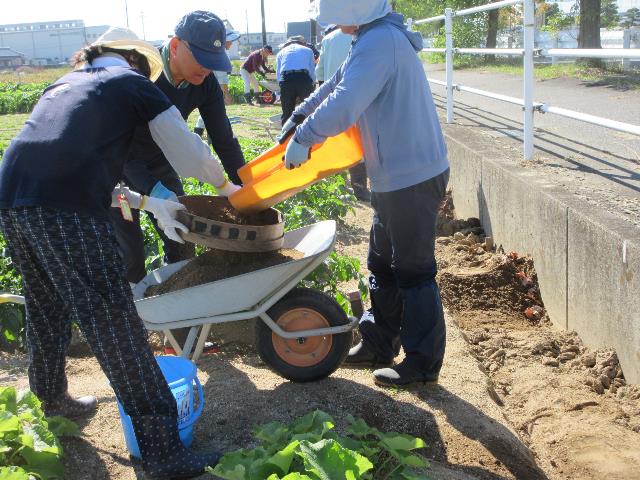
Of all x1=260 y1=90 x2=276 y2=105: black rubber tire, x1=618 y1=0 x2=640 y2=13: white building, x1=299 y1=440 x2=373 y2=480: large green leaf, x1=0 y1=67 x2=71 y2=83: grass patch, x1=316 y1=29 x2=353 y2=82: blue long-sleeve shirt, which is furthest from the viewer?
x1=0 y1=67 x2=71 y2=83: grass patch

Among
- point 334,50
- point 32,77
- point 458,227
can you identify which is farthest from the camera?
point 32,77

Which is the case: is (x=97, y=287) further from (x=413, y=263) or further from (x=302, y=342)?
(x=413, y=263)

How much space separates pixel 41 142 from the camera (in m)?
2.56

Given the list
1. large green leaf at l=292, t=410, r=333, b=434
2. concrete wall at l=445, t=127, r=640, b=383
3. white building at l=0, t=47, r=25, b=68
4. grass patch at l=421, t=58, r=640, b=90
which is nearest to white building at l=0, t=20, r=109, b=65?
white building at l=0, t=47, r=25, b=68

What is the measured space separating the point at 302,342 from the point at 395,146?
3.29 ft

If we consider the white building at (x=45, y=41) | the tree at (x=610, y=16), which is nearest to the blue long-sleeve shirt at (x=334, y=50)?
the tree at (x=610, y=16)

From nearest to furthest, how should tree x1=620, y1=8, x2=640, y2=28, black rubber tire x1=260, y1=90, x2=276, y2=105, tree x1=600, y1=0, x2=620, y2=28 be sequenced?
black rubber tire x1=260, y1=90, x2=276, y2=105 < tree x1=600, y1=0, x2=620, y2=28 < tree x1=620, y1=8, x2=640, y2=28

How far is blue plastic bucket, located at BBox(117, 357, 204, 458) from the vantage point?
2.95 meters

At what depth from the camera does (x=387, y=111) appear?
133 inches

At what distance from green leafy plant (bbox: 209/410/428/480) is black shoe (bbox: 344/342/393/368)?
104 centimetres

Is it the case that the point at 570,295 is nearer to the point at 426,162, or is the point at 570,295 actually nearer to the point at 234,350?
the point at 426,162

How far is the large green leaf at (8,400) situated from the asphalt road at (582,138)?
3.12 m

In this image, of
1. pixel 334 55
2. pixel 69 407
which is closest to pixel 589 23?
pixel 334 55

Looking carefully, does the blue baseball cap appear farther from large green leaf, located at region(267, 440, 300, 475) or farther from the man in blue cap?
large green leaf, located at region(267, 440, 300, 475)
